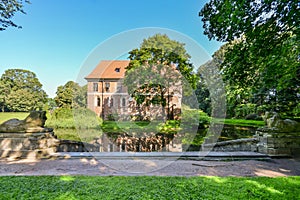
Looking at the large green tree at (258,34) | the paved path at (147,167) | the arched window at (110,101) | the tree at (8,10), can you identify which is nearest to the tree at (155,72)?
the arched window at (110,101)

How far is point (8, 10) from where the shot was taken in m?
5.02

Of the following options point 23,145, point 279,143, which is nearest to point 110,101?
point 23,145

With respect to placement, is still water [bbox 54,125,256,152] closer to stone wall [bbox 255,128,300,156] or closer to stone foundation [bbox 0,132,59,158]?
stone wall [bbox 255,128,300,156]

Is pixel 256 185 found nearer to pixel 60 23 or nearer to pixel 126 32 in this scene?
Answer: pixel 126 32

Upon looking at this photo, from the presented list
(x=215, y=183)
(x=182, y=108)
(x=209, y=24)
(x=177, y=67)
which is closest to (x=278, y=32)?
(x=209, y=24)

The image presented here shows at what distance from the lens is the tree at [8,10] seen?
195 inches

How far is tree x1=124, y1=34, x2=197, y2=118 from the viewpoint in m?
8.26

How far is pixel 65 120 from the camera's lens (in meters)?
12.0

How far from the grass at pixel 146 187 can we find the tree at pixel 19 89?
1350 cm

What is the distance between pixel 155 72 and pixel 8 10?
5655mm

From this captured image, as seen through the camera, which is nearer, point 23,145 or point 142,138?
point 23,145

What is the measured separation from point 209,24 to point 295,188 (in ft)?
14.8

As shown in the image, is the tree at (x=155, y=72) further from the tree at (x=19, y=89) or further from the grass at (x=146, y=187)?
the tree at (x=19, y=89)

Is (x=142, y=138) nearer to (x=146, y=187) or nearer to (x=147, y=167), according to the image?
(x=147, y=167)
